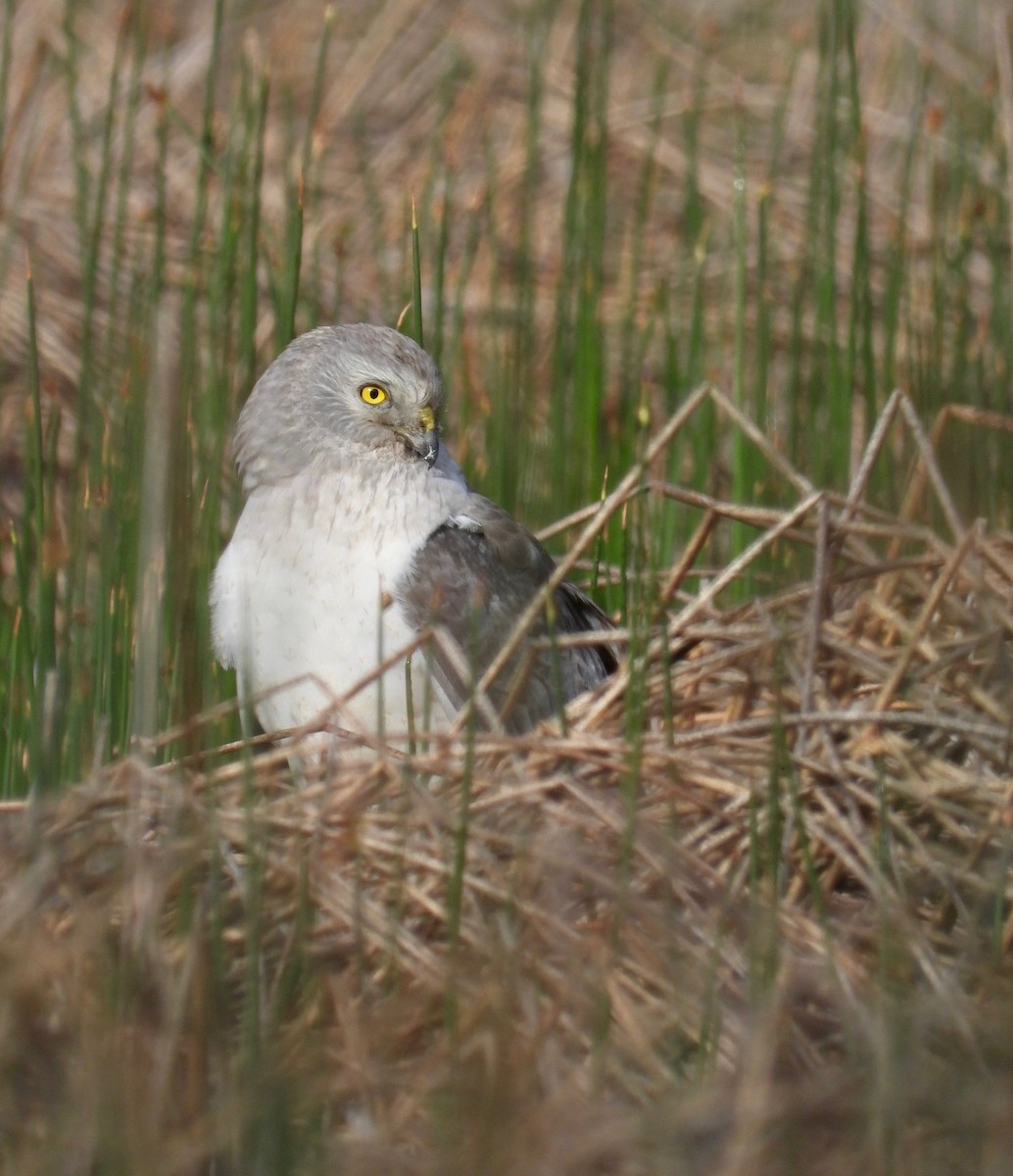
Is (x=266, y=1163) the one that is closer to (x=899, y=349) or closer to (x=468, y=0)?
(x=899, y=349)

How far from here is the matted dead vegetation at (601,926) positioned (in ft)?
6.95

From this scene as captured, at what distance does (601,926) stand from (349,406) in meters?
1.77

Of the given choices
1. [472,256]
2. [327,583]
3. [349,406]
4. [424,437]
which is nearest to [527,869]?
[327,583]

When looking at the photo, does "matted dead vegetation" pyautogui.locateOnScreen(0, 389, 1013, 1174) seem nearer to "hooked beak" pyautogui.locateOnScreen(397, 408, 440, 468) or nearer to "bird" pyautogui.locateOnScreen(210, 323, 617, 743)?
"bird" pyautogui.locateOnScreen(210, 323, 617, 743)

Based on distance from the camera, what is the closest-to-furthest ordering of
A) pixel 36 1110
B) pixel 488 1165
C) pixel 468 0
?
pixel 488 1165, pixel 36 1110, pixel 468 0

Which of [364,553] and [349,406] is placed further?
[349,406]

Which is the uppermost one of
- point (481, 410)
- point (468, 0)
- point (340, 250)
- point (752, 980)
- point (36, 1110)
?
point (468, 0)

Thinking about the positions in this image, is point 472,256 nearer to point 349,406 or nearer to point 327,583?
point 349,406

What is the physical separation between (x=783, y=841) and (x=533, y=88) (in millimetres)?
3662

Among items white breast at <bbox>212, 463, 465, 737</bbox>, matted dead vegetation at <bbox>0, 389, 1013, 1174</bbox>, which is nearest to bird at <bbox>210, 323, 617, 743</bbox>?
white breast at <bbox>212, 463, 465, 737</bbox>

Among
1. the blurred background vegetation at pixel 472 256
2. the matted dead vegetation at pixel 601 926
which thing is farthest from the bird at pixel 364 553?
the matted dead vegetation at pixel 601 926

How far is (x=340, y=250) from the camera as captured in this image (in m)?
5.09

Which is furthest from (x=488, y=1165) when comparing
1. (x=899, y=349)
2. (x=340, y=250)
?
(x=899, y=349)

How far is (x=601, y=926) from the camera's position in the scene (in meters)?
2.74
